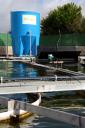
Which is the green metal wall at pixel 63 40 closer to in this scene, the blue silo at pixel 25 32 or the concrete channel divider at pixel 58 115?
the blue silo at pixel 25 32

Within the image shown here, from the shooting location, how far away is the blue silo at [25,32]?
37.9 metres

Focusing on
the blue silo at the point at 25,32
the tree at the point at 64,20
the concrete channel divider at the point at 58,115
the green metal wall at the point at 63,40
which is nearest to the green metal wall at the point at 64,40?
Result: the green metal wall at the point at 63,40

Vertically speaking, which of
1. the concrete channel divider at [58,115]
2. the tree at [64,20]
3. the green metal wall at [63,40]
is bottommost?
the concrete channel divider at [58,115]

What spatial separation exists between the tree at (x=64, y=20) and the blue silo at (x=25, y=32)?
19251mm

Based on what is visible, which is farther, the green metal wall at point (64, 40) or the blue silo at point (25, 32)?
the green metal wall at point (64, 40)

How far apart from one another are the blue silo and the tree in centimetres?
1925

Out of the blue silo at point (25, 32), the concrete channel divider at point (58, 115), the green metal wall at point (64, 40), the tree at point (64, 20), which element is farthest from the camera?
the tree at point (64, 20)

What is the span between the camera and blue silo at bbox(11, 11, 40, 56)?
37.9m

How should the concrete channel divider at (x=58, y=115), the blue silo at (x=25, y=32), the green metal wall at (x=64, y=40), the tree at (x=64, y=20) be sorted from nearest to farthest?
the concrete channel divider at (x=58, y=115), the blue silo at (x=25, y=32), the green metal wall at (x=64, y=40), the tree at (x=64, y=20)

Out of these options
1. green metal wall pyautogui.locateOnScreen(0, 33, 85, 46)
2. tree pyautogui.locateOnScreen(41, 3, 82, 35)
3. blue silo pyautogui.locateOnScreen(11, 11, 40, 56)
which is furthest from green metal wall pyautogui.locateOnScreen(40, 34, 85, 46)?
tree pyautogui.locateOnScreen(41, 3, 82, 35)

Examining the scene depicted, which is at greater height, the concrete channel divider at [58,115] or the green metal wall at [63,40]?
the green metal wall at [63,40]

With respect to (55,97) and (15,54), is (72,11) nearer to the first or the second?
(15,54)

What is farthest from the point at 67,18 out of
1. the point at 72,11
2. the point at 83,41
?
the point at 83,41

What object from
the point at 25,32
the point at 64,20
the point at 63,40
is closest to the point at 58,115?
the point at 25,32
